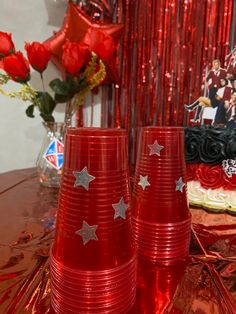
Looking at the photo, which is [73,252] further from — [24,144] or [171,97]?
[24,144]

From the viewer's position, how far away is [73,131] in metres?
0.33

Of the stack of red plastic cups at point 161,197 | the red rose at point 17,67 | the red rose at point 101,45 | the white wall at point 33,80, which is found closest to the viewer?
the stack of red plastic cups at point 161,197

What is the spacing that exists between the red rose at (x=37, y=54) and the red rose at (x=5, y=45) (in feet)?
0.18

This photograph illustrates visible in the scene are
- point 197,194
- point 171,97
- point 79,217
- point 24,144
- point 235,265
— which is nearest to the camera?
point 79,217

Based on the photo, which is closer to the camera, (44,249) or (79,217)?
(79,217)

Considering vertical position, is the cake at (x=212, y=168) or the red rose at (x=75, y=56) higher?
the red rose at (x=75, y=56)

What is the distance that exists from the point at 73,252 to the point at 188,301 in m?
0.19

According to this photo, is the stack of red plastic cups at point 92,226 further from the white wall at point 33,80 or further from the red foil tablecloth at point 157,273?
the white wall at point 33,80

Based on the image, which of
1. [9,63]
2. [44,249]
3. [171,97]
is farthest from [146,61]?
[44,249]

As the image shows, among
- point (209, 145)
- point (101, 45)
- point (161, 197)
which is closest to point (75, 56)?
point (101, 45)

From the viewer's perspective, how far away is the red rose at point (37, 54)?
3.10ft

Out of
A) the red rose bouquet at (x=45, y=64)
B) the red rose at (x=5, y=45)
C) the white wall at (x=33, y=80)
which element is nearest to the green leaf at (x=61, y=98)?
the red rose bouquet at (x=45, y=64)

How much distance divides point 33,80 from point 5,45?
683 mm

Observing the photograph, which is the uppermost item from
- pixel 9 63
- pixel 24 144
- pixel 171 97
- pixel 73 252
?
pixel 9 63
